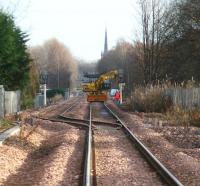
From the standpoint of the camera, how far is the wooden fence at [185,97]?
106 feet

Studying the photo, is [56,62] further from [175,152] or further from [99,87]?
[175,152]

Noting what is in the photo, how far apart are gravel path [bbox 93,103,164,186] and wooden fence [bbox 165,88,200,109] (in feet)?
44.9

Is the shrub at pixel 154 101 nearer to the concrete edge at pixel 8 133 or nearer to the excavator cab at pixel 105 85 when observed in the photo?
the excavator cab at pixel 105 85

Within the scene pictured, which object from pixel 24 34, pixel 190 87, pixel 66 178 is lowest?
pixel 66 178

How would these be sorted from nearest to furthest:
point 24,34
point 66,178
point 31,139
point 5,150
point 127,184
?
point 127,184 < point 66,178 < point 5,150 < point 31,139 < point 24,34

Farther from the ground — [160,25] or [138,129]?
[160,25]

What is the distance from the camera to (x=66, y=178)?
11.4m

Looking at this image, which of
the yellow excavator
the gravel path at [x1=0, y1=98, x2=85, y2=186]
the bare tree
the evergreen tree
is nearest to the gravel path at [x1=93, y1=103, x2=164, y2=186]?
the gravel path at [x1=0, y1=98, x2=85, y2=186]

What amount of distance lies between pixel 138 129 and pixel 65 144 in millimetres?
6980

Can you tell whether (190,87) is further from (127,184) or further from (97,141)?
(127,184)

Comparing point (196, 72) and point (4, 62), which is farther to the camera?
point (196, 72)

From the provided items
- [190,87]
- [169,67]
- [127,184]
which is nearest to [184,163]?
[127,184]

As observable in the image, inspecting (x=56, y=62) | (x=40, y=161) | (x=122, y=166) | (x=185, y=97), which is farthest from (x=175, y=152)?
(x=56, y=62)

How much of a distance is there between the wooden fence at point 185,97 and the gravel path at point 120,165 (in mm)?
13695
